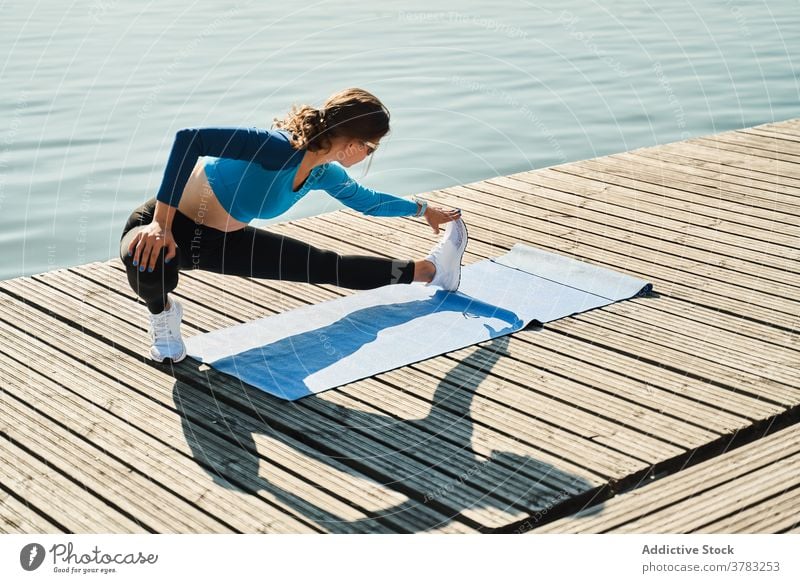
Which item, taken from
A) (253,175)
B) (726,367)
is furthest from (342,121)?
(726,367)

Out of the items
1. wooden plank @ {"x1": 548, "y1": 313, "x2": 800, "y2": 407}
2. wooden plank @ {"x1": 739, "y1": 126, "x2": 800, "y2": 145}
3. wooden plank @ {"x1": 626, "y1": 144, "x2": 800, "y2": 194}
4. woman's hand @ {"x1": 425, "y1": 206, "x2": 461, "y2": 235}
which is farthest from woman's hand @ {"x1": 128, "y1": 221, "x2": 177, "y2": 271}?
wooden plank @ {"x1": 739, "y1": 126, "x2": 800, "y2": 145}

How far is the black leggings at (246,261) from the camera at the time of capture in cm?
388

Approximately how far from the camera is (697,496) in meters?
3.09

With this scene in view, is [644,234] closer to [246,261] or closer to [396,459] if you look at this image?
[246,261]

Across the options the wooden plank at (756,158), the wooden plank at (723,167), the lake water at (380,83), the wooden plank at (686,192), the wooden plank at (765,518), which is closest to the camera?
the wooden plank at (765,518)

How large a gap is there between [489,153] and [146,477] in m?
6.24

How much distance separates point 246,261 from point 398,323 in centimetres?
64

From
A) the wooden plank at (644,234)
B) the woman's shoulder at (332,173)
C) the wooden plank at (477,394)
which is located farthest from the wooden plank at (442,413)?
the wooden plank at (644,234)

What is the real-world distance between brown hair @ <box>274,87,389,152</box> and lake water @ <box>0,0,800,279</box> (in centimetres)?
340

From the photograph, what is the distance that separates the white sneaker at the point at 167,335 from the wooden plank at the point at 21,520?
3.13 ft

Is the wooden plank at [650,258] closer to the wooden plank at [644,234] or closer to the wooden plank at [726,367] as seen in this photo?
the wooden plank at [644,234]

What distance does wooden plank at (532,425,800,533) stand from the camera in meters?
2.97

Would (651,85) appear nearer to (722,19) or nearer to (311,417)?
(722,19)

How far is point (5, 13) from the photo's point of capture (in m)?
16.2
